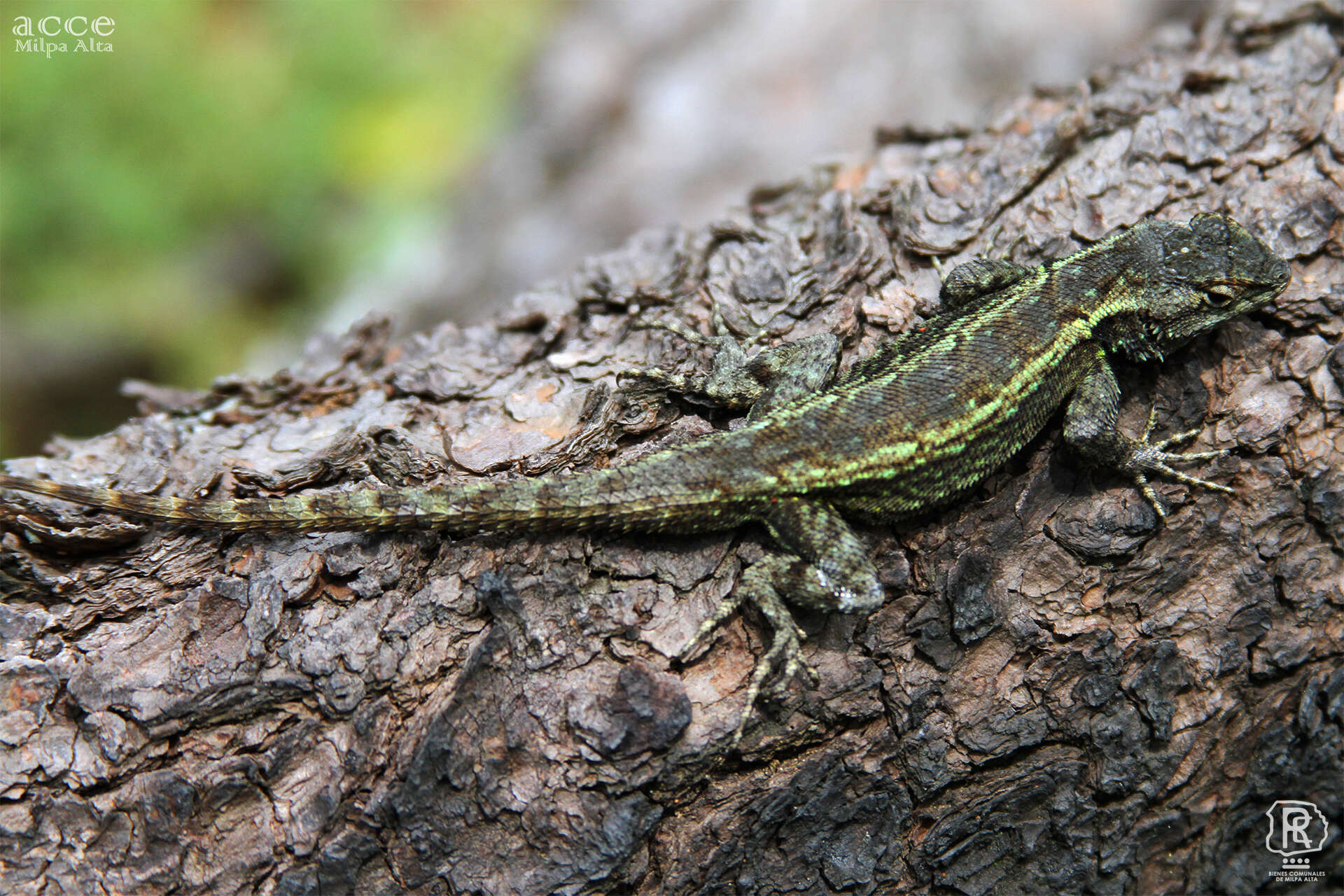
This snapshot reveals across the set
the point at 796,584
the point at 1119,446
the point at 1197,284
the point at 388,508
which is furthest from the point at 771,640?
the point at 1197,284

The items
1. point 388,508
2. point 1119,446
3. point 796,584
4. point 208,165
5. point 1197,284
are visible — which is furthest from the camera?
point 208,165

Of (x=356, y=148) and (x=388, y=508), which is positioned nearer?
(x=388, y=508)

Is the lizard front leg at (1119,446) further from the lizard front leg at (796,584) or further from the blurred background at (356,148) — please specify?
the blurred background at (356,148)

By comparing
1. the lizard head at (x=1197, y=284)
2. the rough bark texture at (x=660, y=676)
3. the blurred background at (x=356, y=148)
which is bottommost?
the rough bark texture at (x=660, y=676)

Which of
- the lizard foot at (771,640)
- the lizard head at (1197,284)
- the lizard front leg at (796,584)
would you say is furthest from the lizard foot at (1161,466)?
the lizard foot at (771,640)

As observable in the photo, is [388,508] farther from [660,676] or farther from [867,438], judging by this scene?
[867,438]

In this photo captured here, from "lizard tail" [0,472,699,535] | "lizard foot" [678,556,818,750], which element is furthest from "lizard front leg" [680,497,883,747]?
"lizard tail" [0,472,699,535]

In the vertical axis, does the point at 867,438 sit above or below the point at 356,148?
below
